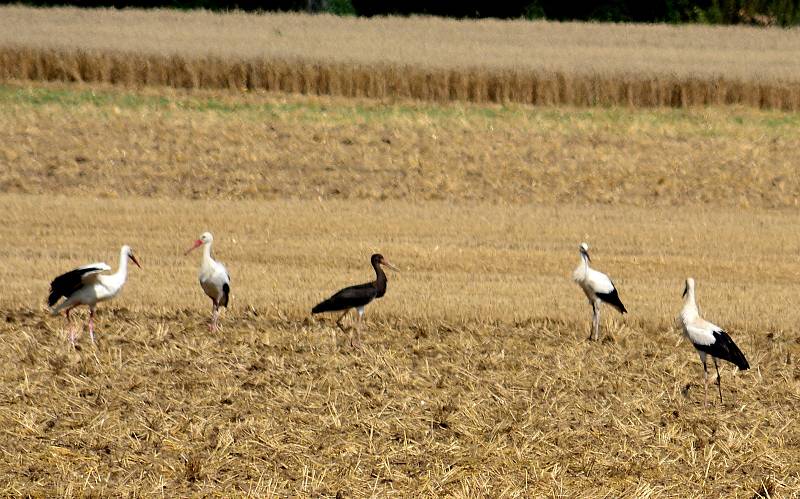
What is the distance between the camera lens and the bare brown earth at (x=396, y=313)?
10.2 metres

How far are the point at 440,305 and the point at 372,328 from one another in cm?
107


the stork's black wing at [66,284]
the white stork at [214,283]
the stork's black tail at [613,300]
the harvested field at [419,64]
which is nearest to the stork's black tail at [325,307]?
the white stork at [214,283]

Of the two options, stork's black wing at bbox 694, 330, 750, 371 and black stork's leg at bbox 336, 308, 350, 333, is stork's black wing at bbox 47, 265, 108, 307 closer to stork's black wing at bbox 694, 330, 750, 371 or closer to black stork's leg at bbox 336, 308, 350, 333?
black stork's leg at bbox 336, 308, 350, 333

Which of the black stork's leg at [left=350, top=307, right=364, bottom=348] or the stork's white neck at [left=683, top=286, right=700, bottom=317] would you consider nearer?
the stork's white neck at [left=683, top=286, right=700, bottom=317]

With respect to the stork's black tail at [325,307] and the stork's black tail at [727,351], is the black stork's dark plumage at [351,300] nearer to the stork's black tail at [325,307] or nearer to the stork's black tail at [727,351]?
the stork's black tail at [325,307]

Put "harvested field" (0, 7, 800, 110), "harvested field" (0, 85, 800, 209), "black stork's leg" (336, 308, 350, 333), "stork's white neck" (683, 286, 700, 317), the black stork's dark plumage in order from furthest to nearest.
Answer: "harvested field" (0, 7, 800, 110) → "harvested field" (0, 85, 800, 209) → "black stork's leg" (336, 308, 350, 333) → the black stork's dark plumage → "stork's white neck" (683, 286, 700, 317)

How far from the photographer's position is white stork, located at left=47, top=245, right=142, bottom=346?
44.4 ft

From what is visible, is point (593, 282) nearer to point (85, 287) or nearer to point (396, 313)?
point (396, 313)

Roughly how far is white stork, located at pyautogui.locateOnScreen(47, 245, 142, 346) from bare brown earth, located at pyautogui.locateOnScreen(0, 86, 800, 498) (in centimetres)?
38

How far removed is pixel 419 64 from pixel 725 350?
2688 cm

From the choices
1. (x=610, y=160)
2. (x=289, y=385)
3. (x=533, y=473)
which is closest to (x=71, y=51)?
(x=610, y=160)

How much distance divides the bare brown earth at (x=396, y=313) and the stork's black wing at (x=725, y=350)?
372 mm

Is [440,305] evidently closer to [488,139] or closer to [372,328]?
[372,328]

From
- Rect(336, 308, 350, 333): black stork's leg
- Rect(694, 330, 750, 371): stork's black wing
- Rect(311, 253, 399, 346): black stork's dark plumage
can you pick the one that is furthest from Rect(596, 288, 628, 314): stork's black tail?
Rect(336, 308, 350, 333): black stork's leg
